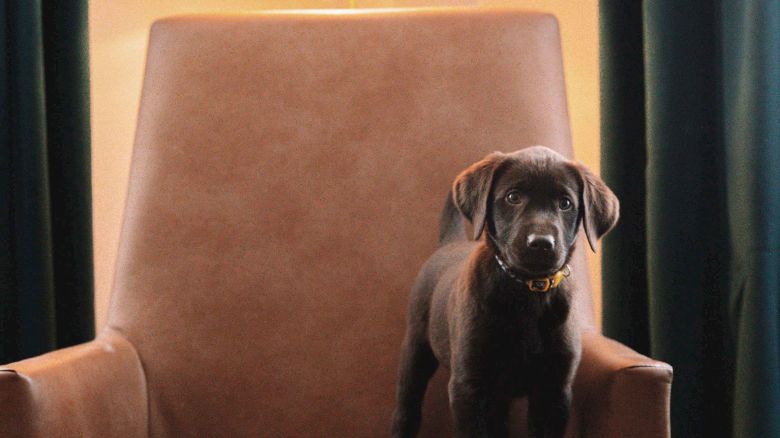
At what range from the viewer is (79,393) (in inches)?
42.3

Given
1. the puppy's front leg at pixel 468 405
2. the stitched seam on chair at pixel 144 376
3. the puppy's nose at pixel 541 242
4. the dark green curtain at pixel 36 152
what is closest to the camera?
the puppy's nose at pixel 541 242

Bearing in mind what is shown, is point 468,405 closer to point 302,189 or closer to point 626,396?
point 626,396

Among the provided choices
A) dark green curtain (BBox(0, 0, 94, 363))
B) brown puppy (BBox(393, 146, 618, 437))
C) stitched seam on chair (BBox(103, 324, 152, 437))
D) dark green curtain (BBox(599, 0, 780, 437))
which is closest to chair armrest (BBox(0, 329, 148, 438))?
stitched seam on chair (BBox(103, 324, 152, 437))

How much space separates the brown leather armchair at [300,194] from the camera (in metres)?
1.34

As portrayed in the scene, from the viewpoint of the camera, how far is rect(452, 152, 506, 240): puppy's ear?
3.32 ft

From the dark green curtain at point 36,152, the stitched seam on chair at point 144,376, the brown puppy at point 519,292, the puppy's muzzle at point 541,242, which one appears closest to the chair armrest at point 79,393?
the stitched seam on chair at point 144,376

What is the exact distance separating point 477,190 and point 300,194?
462 millimetres

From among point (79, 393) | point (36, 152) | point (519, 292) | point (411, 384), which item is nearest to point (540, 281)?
point (519, 292)

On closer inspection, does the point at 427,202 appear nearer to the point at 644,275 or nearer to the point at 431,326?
the point at 431,326

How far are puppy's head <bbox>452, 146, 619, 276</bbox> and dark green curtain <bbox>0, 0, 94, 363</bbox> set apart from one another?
0.90m

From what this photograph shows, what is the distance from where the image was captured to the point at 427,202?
4.59ft

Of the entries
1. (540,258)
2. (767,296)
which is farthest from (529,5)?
(540,258)

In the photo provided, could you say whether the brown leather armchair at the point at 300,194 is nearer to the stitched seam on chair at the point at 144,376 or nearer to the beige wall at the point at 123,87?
the stitched seam on chair at the point at 144,376

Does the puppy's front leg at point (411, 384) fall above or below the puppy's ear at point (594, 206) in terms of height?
below
